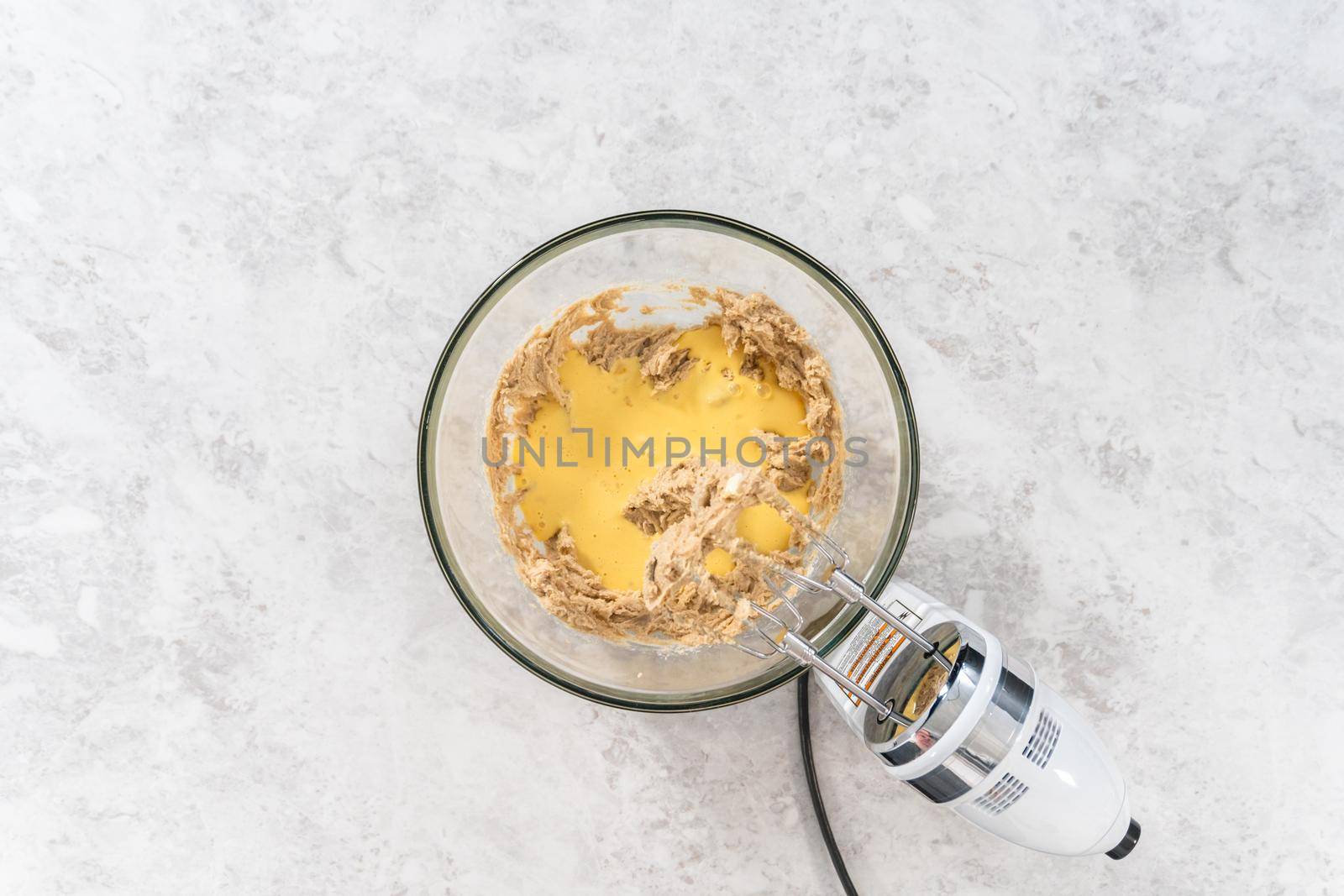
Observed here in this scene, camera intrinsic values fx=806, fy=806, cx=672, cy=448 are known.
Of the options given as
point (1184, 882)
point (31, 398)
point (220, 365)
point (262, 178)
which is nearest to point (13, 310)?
point (31, 398)

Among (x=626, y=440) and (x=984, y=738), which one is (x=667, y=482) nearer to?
(x=626, y=440)

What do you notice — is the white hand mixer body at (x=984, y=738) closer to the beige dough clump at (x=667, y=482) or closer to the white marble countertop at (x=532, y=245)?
the beige dough clump at (x=667, y=482)

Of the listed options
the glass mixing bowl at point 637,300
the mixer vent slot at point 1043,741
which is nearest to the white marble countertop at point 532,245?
the glass mixing bowl at point 637,300

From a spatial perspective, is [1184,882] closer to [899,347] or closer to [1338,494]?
[1338,494]

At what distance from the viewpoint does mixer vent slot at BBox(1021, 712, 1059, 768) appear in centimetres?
86

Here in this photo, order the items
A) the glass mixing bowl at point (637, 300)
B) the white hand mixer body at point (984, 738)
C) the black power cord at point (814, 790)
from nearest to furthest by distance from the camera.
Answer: the white hand mixer body at point (984, 738), the glass mixing bowl at point (637, 300), the black power cord at point (814, 790)

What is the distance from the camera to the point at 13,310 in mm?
1190

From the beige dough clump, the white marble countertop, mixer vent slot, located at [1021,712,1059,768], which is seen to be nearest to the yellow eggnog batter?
the beige dough clump

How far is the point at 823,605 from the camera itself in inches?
41.0

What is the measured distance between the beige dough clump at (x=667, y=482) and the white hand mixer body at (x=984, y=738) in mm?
126

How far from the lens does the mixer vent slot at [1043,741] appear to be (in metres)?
0.86

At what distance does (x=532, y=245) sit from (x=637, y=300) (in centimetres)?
20

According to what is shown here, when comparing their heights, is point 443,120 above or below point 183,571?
above

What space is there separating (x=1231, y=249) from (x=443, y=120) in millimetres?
1154
